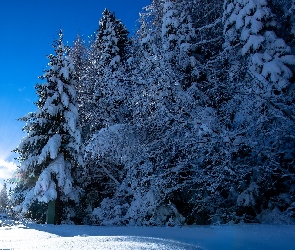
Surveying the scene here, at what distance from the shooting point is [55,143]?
56.2 ft

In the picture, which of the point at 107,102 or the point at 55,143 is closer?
the point at 107,102

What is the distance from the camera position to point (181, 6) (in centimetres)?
1508

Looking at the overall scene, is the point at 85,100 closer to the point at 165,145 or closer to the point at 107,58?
the point at 107,58

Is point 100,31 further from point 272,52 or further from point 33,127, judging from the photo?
point 272,52

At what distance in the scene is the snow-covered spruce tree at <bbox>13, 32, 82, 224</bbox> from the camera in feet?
55.3

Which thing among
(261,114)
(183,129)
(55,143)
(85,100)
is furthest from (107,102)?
(261,114)

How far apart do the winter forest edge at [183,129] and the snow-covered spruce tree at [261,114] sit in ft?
0.14

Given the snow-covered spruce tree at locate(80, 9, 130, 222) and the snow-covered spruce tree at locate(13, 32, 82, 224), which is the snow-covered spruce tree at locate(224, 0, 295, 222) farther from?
the snow-covered spruce tree at locate(13, 32, 82, 224)

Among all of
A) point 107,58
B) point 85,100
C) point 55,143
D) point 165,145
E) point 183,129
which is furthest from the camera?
point 107,58

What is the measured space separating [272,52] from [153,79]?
4.66 meters

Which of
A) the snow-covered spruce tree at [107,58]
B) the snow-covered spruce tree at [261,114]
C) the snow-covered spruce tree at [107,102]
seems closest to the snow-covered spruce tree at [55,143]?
the snow-covered spruce tree at [107,102]

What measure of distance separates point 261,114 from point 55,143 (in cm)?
1236

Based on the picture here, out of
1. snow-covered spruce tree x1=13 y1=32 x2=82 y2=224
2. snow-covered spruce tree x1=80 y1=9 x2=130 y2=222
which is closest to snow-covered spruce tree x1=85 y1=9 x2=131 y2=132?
snow-covered spruce tree x1=80 y1=9 x2=130 y2=222

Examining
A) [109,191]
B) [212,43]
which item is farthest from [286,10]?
[109,191]
